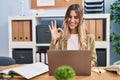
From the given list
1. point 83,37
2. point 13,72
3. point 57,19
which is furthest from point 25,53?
point 13,72

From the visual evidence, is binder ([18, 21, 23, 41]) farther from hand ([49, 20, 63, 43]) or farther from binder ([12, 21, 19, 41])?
hand ([49, 20, 63, 43])

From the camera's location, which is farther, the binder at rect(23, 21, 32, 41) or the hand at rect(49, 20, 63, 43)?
the binder at rect(23, 21, 32, 41)

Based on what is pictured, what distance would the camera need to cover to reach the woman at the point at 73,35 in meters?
2.00

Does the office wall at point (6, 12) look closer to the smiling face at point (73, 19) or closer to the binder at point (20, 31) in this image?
the binder at point (20, 31)

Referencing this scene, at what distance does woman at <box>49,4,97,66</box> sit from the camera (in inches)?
78.6

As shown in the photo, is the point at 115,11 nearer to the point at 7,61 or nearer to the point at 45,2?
the point at 45,2

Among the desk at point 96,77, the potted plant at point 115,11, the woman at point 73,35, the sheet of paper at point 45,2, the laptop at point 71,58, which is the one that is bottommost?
the desk at point 96,77

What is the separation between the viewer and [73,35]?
6.76 feet

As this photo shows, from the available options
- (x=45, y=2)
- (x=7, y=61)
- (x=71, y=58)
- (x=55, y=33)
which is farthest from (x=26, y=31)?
(x=71, y=58)

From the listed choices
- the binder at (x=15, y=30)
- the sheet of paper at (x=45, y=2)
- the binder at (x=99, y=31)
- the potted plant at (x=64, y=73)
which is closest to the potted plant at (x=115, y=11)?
the binder at (x=99, y=31)

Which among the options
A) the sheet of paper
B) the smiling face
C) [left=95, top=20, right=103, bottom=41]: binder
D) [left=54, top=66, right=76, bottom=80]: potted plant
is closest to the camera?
[left=54, top=66, right=76, bottom=80]: potted plant

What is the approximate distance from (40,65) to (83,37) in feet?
1.84

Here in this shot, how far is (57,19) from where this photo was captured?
3.40m

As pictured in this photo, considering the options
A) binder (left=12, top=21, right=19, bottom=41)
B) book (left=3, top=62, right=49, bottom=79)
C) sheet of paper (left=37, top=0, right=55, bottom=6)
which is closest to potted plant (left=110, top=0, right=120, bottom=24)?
sheet of paper (left=37, top=0, right=55, bottom=6)
